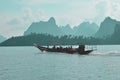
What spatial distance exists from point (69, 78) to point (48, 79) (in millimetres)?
3831

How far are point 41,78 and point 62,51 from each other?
293ft

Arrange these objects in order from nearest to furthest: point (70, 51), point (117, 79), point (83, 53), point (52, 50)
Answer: point (117, 79)
point (83, 53)
point (70, 51)
point (52, 50)

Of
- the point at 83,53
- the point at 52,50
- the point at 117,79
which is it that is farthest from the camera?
the point at 52,50

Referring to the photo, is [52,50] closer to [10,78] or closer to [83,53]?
[83,53]

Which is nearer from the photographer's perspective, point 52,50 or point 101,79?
point 101,79

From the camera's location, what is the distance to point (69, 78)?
57.3 meters

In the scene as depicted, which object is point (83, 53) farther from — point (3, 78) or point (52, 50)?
point (3, 78)

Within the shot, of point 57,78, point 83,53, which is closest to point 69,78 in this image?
point 57,78

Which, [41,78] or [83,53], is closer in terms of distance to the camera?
[41,78]

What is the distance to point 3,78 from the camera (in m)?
58.9

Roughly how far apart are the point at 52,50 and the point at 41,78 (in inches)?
3774

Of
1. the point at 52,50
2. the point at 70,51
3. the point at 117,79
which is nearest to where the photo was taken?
the point at 117,79

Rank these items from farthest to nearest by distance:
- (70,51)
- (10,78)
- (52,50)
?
(52,50) → (70,51) → (10,78)

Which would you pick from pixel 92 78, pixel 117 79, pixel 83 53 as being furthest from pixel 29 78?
pixel 83 53
